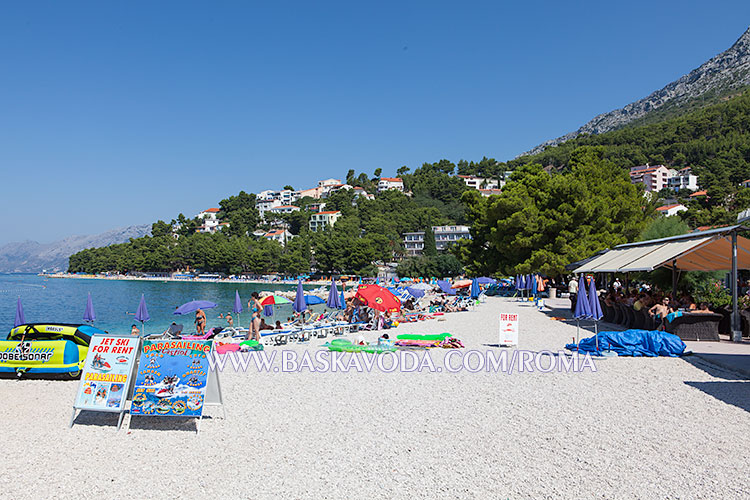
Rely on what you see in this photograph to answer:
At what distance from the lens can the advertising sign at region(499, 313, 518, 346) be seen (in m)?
12.1

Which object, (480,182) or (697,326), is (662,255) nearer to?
(697,326)

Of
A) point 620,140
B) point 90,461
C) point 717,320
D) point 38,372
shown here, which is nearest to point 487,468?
point 90,461

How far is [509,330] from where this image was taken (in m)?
12.2

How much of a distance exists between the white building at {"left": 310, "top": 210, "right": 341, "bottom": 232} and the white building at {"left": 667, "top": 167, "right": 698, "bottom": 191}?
2835 inches

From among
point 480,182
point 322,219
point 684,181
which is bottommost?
point 322,219

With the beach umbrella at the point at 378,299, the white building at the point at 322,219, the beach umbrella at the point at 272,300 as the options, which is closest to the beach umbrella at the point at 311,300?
the beach umbrella at the point at 272,300

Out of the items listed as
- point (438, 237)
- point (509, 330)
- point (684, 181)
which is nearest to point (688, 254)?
point (509, 330)

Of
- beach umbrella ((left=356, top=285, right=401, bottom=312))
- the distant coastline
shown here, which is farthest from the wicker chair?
the distant coastline

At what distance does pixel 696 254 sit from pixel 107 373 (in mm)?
14628

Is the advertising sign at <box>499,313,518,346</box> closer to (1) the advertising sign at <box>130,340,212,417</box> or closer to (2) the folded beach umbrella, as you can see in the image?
(2) the folded beach umbrella

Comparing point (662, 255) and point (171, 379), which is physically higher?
point (662, 255)

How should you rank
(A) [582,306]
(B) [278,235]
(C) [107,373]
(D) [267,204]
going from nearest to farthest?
(C) [107,373]
(A) [582,306]
(B) [278,235]
(D) [267,204]

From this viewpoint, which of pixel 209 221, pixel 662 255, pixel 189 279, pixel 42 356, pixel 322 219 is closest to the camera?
pixel 42 356

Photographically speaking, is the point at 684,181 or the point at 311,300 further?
the point at 684,181
